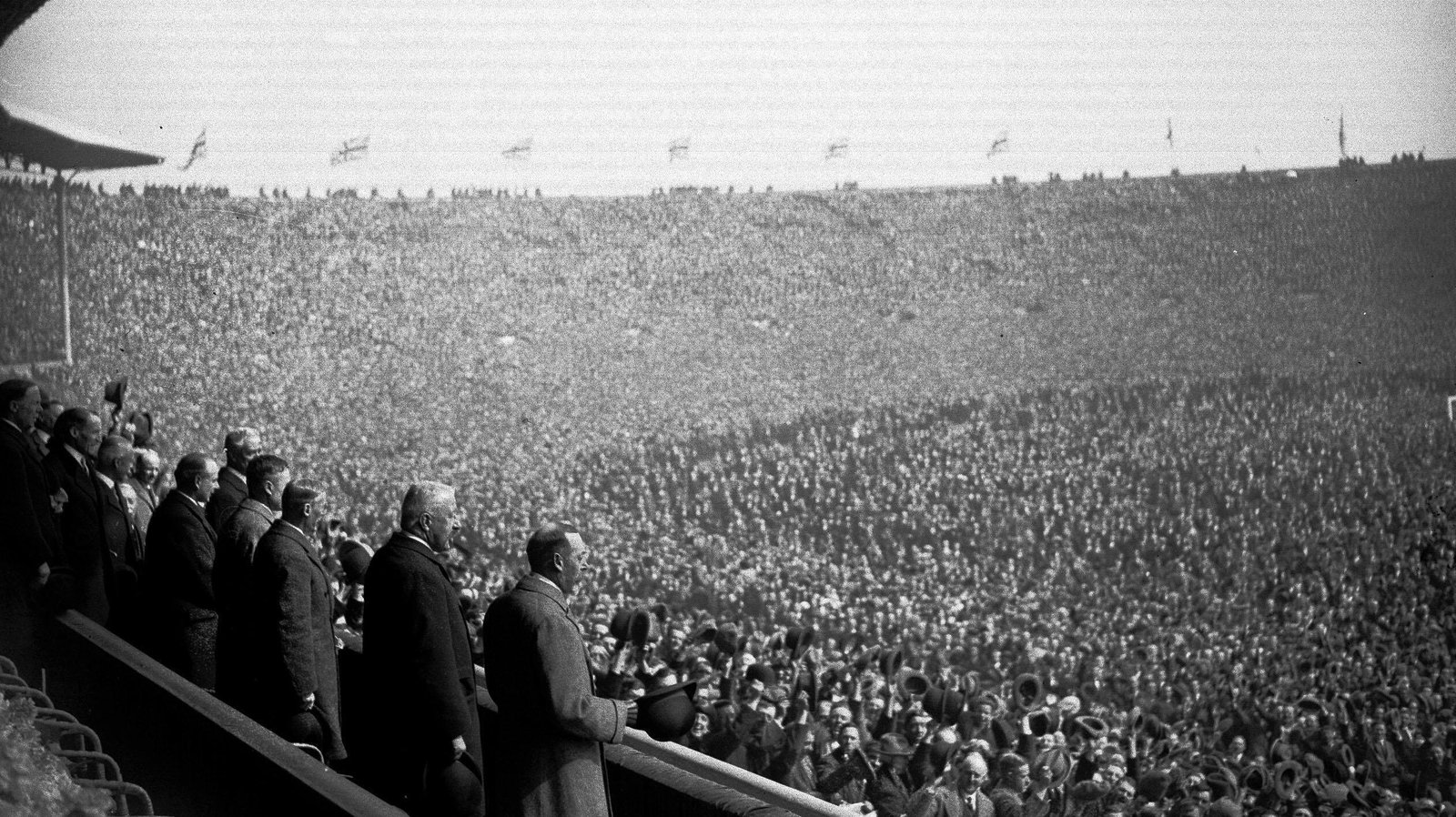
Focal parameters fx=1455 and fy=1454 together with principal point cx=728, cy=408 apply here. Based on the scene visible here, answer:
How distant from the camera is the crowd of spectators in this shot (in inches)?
515

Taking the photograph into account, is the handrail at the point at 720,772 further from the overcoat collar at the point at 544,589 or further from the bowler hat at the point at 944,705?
the bowler hat at the point at 944,705

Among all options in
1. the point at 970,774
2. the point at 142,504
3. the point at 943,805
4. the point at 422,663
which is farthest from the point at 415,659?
the point at 970,774

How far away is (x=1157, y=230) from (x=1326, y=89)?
132 inches

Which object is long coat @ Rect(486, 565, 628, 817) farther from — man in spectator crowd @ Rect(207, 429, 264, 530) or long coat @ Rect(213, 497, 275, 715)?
man in spectator crowd @ Rect(207, 429, 264, 530)

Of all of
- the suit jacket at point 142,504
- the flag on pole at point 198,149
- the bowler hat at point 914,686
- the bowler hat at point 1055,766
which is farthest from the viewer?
the flag on pole at point 198,149

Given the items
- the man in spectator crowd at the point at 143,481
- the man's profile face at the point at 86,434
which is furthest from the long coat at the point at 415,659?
the man in spectator crowd at the point at 143,481

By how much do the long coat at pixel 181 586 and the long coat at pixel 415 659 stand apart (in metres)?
1.45

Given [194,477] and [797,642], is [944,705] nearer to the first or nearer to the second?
[797,642]

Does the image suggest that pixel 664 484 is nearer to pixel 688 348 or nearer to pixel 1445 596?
pixel 688 348

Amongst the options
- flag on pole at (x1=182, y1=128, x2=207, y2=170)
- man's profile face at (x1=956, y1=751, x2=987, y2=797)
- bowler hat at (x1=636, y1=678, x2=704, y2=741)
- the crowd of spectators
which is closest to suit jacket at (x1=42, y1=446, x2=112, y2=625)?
bowler hat at (x1=636, y1=678, x2=704, y2=741)

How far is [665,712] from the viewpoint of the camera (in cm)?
335

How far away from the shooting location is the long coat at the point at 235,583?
4.38 meters

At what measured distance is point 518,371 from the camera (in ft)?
59.4

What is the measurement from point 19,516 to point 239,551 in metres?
1.13
